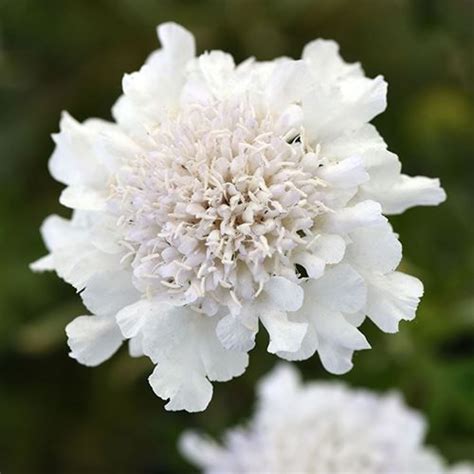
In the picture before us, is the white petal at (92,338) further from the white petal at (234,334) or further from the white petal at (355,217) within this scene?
the white petal at (355,217)

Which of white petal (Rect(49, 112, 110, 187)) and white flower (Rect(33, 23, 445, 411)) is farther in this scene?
white petal (Rect(49, 112, 110, 187))

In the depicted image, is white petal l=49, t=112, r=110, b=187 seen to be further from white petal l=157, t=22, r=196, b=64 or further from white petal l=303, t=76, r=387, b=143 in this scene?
white petal l=303, t=76, r=387, b=143

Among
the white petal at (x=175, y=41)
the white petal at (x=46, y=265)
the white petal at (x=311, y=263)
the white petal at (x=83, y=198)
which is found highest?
the white petal at (x=175, y=41)

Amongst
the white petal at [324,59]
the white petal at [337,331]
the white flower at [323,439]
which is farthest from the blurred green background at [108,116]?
the white petal at [337,331]

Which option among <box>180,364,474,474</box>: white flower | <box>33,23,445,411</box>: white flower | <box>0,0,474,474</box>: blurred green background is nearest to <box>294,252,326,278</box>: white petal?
<box>33,23,445,411</box>: white flower

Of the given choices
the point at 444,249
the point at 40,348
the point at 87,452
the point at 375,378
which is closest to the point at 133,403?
the point at 87,452

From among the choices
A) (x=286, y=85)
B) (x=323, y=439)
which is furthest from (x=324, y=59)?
(x=323, y=439)
